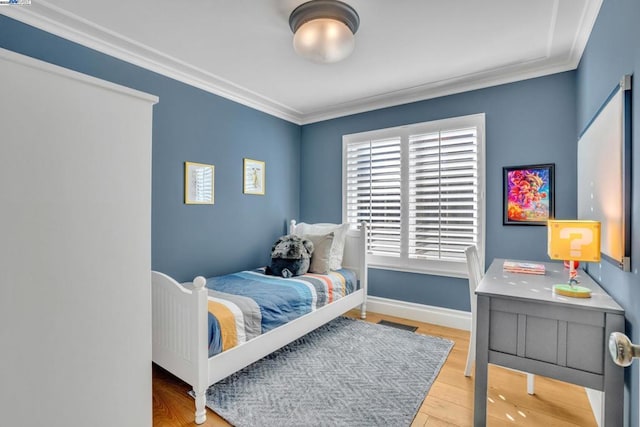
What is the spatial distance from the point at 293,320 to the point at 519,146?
101 inches

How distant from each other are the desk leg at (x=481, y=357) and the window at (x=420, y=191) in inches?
66.8

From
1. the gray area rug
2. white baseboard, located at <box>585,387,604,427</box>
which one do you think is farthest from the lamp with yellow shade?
the gray area rug

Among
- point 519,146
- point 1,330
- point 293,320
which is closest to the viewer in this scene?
point 1,330

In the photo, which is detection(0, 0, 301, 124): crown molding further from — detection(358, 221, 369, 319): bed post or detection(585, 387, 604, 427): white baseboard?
detection(585, 387, 604, 427): white baseboard

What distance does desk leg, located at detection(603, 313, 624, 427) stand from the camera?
1317 millimetres

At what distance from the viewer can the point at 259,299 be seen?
2395 mm

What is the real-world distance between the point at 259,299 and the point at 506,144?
2.64 metres

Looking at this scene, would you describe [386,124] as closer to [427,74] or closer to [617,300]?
[427,74]

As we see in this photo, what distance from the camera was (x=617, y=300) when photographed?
147 centimetres

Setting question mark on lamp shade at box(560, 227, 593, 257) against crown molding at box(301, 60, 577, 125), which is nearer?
question mark on lamp shade at box(560, 227, 593, 257)

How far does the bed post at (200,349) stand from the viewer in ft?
6.03

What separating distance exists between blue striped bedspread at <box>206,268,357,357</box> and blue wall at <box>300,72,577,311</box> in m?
0.79

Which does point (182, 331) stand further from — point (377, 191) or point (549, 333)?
point (377, 191)

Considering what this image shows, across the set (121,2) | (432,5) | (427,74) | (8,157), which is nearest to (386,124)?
(427,74)
